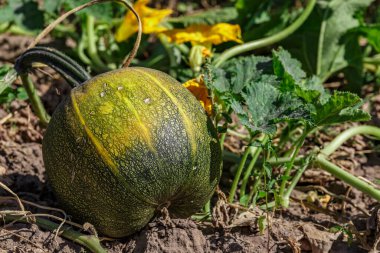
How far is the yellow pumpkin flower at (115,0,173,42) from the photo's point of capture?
3.52 meters

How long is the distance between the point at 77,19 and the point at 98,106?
79.4 inches

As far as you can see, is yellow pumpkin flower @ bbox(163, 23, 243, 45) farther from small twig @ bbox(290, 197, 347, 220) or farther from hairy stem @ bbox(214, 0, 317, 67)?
small twig @ bbox(290, 197, 347, 220)

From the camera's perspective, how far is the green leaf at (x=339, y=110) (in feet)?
8.13

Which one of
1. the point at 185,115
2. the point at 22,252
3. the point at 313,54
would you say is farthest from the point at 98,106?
the point at 313,54

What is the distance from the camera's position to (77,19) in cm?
423

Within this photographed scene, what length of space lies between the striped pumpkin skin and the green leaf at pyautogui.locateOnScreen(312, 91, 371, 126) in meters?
0.45

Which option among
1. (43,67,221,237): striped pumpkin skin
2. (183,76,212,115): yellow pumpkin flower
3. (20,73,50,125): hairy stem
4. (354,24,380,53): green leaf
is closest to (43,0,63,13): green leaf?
(20,73,50,125): hairy stem

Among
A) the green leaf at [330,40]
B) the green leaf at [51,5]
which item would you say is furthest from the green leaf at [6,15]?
the green leaf at [330,40]

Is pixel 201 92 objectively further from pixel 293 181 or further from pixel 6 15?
pixel 6 15

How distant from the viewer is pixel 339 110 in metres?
2.54

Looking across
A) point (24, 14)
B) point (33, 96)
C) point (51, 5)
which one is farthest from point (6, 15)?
point (33, 96)

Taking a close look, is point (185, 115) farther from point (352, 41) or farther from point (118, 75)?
point (352, 41)

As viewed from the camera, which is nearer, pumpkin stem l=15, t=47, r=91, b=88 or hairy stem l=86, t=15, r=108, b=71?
pumpkin stem l=15, t=47, r=91, b=88

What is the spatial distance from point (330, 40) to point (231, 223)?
1.73 metres
